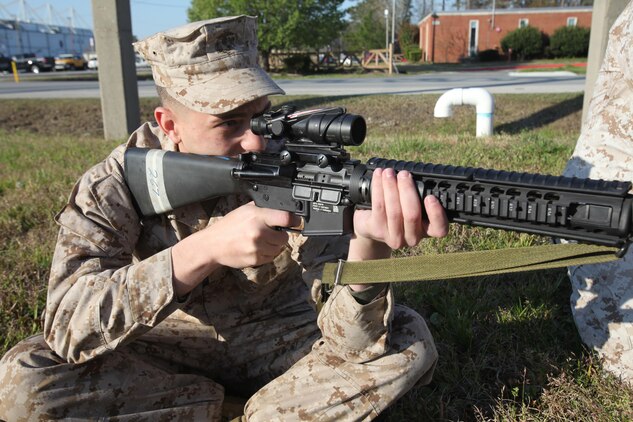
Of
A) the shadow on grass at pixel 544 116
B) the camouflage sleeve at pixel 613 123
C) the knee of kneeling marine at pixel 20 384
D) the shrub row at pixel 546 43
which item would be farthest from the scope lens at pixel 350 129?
the shrub row at pixel 546 43

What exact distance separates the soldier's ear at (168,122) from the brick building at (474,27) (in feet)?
166

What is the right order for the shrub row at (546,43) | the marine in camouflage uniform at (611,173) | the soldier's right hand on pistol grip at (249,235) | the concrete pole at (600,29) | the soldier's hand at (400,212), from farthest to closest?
the shrub row at (546,43)
the concrete pole at (600,29)
the marine in camouflage uniform at (611,173)
the soldier's right hand on pistol grip at (249,235)
the soldier's hand at (400,212)

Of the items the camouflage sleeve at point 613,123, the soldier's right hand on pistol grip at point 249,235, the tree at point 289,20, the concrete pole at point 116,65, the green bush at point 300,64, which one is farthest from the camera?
the tree at point 289,20

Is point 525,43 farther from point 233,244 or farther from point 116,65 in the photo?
point 233,244

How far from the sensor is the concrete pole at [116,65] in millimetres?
9602

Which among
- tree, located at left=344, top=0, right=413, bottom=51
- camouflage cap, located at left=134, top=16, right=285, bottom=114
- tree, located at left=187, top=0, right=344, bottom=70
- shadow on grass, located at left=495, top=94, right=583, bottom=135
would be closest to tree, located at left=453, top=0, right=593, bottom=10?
tree, located at left=344, top=0, right=413, bottom=51

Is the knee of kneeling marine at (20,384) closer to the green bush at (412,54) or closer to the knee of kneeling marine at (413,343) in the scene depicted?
the knee of kneeling marine at (413,343)

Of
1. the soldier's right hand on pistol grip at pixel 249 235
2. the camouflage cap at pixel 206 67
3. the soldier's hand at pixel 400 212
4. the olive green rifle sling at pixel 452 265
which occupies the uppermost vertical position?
the camouflage cap at pixel 206 67

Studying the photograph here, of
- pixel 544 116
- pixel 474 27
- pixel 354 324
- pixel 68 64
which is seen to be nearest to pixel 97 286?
pixel 354 324

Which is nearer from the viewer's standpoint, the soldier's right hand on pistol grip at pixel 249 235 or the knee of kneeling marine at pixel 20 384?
the soldier's right hand on pistol grip at pixel 249 235

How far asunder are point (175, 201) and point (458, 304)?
1819 mm

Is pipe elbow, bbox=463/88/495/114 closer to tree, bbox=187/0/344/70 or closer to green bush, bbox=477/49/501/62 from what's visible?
tree, bbox=187/0/344/70

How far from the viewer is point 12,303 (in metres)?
3.55

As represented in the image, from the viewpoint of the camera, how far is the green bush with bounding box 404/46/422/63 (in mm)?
50625
